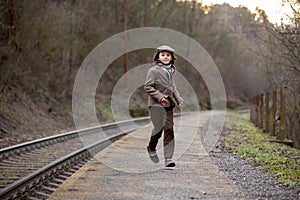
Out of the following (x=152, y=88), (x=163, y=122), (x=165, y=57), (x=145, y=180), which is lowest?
(x=145, y=180)

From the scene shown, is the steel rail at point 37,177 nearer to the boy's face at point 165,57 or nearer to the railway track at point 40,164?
the railway track at point 40,164

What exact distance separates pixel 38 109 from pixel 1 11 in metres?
5.67

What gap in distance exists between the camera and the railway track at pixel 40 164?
677 centimetres

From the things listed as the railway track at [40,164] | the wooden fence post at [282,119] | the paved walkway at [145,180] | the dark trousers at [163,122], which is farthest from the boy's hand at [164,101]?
the wooden fence post at [282,119]

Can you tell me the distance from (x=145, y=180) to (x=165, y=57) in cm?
196

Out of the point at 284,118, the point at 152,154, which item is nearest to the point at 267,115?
the point at 284,118

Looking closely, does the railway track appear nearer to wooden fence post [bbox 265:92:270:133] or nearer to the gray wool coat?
the gray wool coat

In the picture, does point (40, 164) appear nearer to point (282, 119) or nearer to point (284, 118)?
point (282, 119)

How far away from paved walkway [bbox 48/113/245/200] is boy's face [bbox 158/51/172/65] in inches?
70.9

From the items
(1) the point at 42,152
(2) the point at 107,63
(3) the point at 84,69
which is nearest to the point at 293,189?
(1) the point at 42,152

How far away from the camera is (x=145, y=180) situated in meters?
7.12

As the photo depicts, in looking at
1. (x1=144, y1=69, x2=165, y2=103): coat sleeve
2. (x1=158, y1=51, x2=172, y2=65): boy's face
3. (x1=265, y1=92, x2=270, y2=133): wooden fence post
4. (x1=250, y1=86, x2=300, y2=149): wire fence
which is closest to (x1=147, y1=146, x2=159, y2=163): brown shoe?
(x1=144, y1=69, x2=165, y2=103): coat sleeve

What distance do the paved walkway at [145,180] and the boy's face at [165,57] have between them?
1.80 metres

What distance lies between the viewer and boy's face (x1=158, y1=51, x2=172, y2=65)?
25.0 feet
